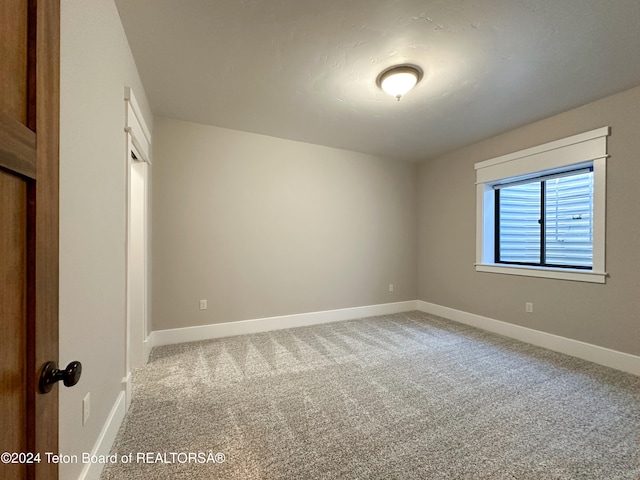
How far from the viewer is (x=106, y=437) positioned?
4.91 feet

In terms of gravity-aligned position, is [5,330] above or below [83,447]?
above

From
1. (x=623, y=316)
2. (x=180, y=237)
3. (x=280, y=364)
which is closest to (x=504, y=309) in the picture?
(x=623, y=316)

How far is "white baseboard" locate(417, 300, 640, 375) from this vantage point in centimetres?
248

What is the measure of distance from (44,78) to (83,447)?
1.52 m

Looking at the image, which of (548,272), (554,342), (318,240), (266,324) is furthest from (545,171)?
(266,324)

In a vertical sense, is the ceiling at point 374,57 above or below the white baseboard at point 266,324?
above

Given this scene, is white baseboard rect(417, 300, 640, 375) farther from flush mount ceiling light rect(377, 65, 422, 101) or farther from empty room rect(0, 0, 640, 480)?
flush mount ceiling light rect(377, 65, 422, 101)

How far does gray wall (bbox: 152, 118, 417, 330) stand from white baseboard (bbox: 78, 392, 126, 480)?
1420 mm

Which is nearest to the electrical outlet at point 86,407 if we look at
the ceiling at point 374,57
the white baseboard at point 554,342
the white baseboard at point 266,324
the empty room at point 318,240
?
the empty room at point 318,240

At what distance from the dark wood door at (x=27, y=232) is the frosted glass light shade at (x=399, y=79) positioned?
212 centimetres

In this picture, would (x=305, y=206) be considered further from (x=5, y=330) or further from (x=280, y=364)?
(x=5, y=330)

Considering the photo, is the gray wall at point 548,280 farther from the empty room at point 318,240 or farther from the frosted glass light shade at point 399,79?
the frosted glass light shade at point 399,79

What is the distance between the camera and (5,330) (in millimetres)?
496

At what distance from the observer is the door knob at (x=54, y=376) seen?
0.58 metres
